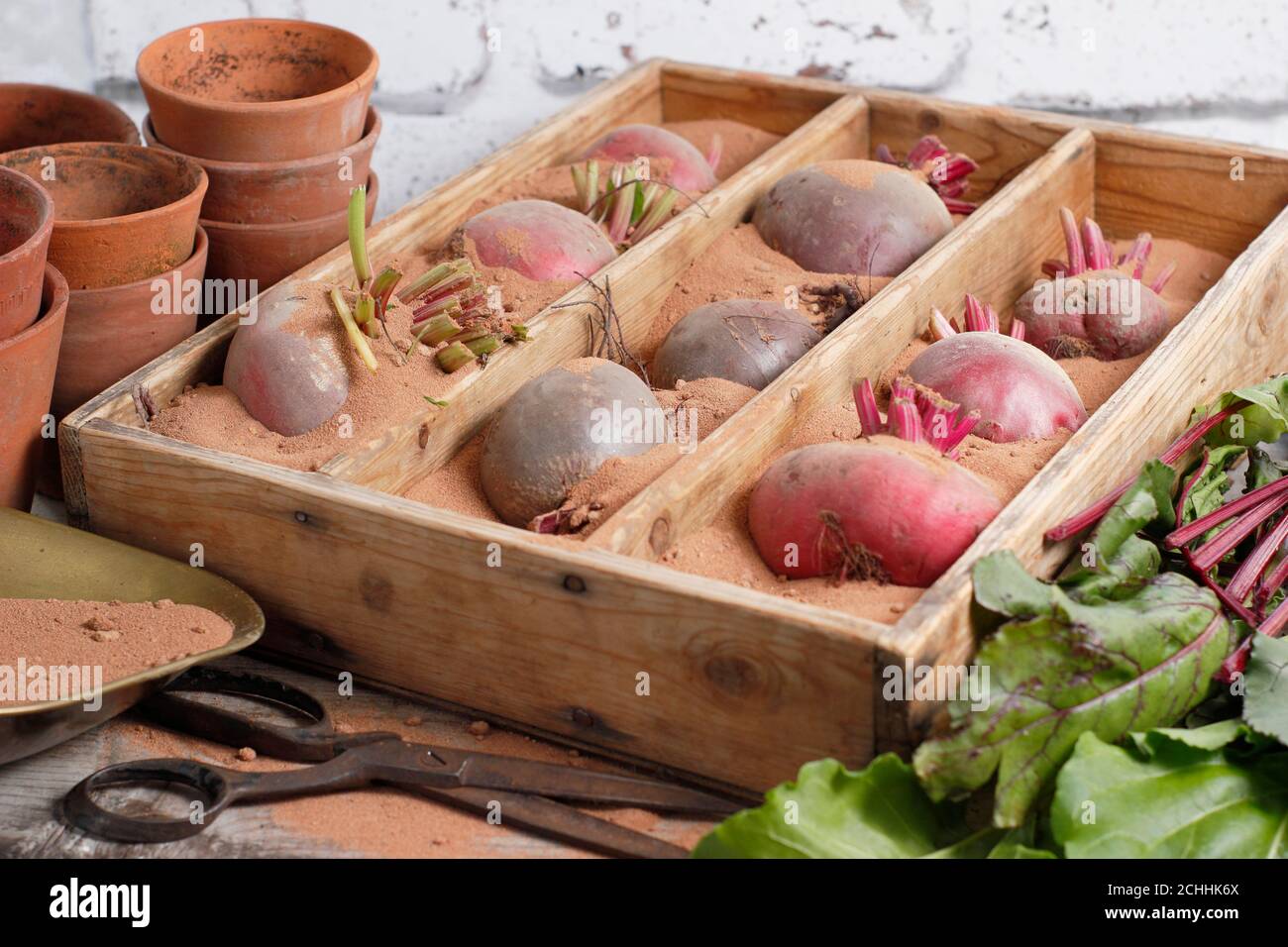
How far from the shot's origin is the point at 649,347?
188 centimetres

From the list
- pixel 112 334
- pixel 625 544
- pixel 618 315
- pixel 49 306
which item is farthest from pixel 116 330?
pixel 625 544

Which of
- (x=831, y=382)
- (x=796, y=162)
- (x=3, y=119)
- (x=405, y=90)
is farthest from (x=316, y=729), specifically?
(x=405, y=90)

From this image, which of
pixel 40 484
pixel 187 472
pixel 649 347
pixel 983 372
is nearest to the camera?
pixel 187 472

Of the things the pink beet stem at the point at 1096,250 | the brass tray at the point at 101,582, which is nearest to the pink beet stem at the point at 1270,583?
the pink beet stem at the point at 1096,250

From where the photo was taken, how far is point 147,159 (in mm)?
1778

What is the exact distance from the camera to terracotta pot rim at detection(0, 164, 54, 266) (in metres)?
1.43

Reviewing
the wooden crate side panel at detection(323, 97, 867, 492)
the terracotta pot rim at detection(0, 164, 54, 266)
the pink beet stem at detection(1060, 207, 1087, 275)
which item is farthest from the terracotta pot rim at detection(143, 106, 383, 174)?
the pink beet stem at detection(1060, 207, 1087, 275)

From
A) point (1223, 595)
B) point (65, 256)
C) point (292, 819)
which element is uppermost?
point (65, 256)

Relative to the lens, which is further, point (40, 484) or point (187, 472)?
point (40, 484)

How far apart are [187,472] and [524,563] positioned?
0.39m

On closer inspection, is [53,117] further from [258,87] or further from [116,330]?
[116,330]

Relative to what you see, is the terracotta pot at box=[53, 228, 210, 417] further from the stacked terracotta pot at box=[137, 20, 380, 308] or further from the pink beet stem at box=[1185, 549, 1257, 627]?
the pink beet stem at box=[1185, 549, 1257, 627]

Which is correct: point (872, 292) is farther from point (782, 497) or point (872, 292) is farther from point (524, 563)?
point (524, 563)

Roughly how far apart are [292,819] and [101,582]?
34 cm
